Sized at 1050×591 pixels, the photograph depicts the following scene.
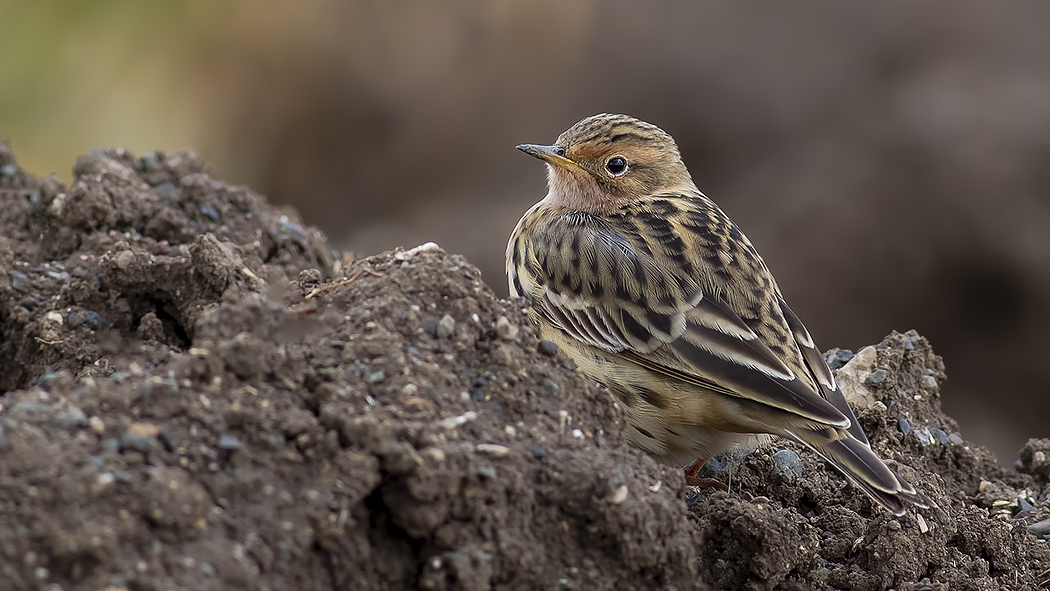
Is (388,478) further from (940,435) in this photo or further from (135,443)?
(940,435)

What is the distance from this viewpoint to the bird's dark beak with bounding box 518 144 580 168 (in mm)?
6266

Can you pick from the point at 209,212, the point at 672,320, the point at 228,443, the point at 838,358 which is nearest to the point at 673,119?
the point at 838,358

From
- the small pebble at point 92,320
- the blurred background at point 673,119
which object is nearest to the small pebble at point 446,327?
the small pebble at point 92,320

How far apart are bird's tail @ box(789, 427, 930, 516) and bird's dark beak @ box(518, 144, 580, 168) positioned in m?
2.20

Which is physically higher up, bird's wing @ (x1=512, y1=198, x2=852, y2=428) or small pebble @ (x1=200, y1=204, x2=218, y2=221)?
small pebble @ (x1=200, y1=204, x2=218, y2=221)

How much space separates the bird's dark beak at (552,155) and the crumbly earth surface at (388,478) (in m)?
2.00

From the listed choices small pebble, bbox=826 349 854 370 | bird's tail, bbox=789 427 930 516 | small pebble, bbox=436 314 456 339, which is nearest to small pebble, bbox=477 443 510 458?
small pebble, bbox=436 314 456 339

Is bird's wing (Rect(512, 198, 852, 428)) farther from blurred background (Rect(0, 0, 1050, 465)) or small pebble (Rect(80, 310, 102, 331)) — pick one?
blurred background (Rect(0, 0, 1050, 465))

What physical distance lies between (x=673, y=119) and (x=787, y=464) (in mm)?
6664

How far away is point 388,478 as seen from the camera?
291 centimetres

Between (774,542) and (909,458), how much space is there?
1.87 metres

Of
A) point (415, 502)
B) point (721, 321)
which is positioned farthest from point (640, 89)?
point (415, 502)

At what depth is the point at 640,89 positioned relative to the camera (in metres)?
11.4

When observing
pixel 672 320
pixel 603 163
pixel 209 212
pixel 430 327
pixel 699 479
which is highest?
pixel 603 163
